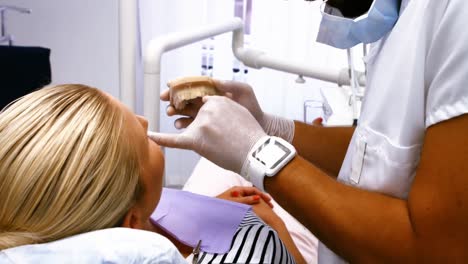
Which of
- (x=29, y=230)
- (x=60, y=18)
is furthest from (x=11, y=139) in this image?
(x=60, y=18)

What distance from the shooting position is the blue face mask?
35.2 inches

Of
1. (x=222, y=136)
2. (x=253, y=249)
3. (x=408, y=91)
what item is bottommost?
(x=253, y=249)

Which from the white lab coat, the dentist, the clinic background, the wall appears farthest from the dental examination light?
the wall

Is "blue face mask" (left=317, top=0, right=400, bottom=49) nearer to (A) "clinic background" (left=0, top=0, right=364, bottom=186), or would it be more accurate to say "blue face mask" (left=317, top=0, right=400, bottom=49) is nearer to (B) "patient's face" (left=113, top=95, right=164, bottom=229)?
(B) "patient's face" (left=113, top=95, right=164, bottom=229)

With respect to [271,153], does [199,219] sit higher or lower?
lower

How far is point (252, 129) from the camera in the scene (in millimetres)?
986

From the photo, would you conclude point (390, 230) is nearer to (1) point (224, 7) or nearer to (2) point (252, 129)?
(2) point (252, 129)

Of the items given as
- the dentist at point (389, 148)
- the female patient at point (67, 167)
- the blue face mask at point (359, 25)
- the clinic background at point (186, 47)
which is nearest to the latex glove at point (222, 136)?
the dentist at point (389, 148)

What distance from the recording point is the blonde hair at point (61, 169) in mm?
674

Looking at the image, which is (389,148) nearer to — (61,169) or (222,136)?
(222,136)

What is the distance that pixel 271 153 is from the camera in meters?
0.91

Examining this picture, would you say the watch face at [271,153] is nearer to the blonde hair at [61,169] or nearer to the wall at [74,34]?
the blonde hair at [61,169]

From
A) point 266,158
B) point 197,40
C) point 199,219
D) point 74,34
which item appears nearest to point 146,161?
point 266,158

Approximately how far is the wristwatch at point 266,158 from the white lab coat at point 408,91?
0.50 ft
